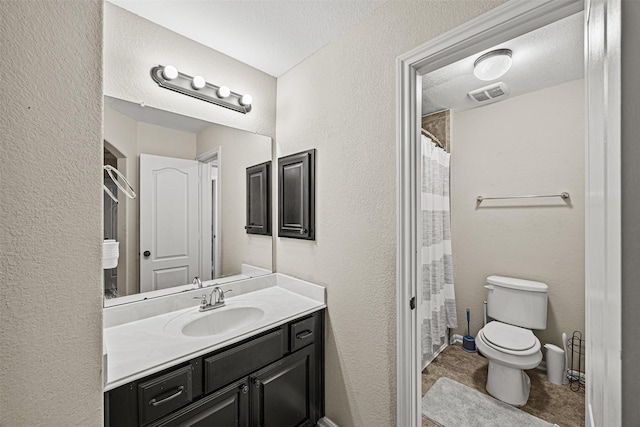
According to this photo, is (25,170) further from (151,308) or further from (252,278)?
(252,278)

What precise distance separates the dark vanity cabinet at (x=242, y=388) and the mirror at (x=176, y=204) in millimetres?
615

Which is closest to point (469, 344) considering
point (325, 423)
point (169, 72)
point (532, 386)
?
point (532, 386)

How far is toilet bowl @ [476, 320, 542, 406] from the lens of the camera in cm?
180

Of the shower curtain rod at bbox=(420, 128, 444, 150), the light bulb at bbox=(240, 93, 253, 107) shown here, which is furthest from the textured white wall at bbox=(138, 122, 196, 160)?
the shower curtain rod at bbox=(420, 128, 444, 150)

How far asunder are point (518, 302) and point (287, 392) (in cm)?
195

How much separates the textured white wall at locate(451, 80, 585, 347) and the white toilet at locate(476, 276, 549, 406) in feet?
0.49

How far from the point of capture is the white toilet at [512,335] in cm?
182

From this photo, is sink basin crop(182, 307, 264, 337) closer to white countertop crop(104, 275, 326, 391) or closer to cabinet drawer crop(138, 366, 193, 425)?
white countertop crop(104, 275, 326, 391)

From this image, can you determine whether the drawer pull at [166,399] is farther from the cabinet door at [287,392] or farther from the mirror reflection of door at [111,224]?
the mirror reflection of door at [111,224]

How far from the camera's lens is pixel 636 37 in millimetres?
194

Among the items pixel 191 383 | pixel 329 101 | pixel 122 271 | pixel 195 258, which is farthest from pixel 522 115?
pixel 122 271

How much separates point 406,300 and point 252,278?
1.09 meters

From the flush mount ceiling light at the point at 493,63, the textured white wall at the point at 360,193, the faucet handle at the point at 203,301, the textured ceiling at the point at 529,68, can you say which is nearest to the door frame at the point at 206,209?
the faucet handle at the point at 203,301

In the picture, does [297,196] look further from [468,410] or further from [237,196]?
[468,410]
